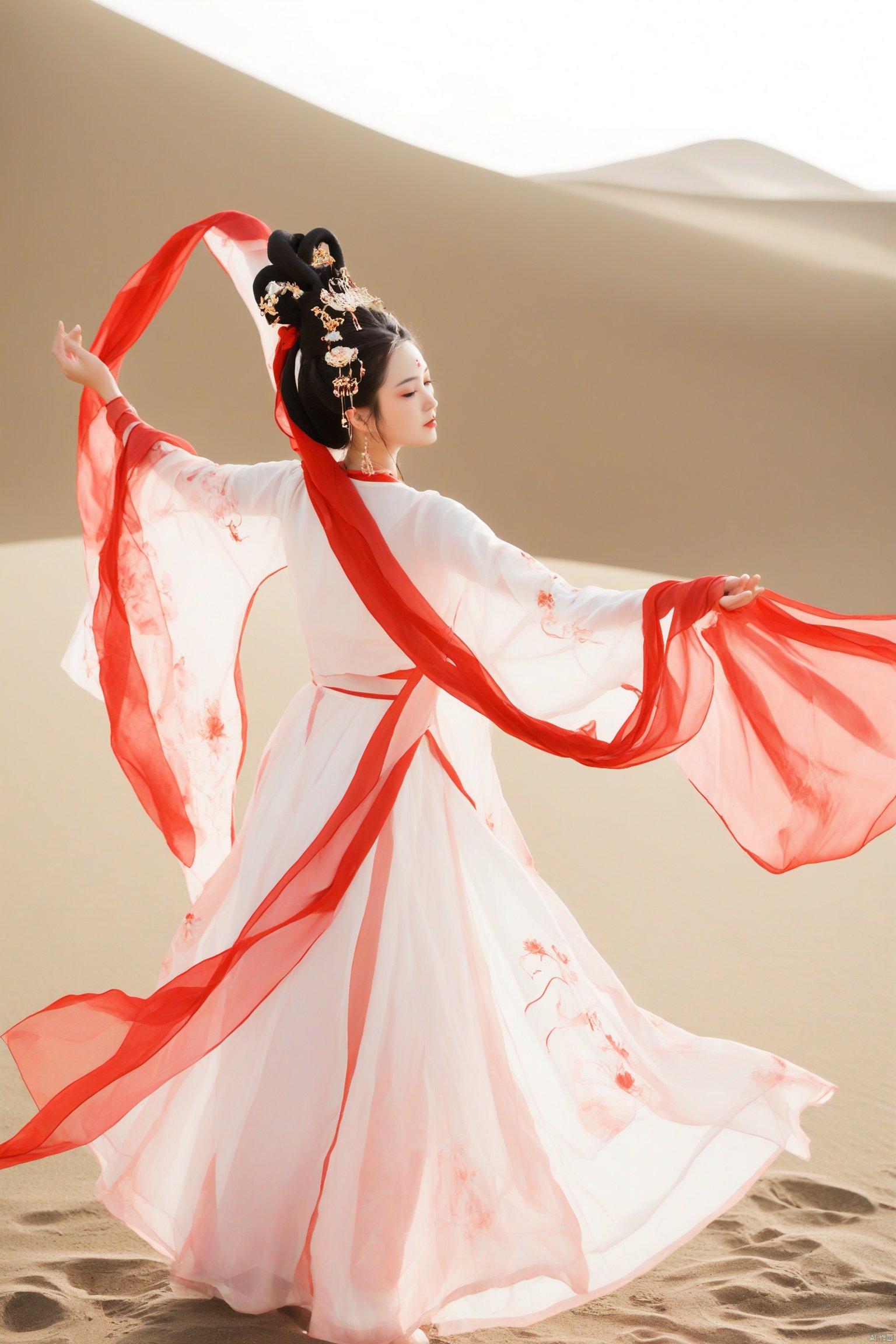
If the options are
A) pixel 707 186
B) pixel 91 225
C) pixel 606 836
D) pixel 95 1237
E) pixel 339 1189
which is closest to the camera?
pixel 339 1189

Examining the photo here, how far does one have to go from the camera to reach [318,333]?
2191 mm

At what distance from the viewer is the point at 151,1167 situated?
213cm

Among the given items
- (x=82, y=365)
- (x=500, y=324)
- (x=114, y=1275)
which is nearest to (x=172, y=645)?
(x=82, y=365)

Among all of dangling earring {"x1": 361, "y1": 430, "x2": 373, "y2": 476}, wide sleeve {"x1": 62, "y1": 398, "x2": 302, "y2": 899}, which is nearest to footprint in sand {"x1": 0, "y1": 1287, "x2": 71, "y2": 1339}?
wide sleeve {"x1": 62, "y1": 398, "x2": 302, "y2": 899}

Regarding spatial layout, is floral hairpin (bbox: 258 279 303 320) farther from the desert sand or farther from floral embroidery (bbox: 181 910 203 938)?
the desert sand

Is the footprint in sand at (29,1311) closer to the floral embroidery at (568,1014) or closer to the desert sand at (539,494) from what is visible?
the desert sand at (539,494)

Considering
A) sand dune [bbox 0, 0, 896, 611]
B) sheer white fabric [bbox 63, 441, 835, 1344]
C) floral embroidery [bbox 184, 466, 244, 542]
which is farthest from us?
sand dune [bbox 0, 0, 896, 611]

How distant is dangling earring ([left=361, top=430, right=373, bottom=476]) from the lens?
7.23ft

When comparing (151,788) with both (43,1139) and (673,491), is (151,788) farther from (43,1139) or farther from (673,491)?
(673,491)

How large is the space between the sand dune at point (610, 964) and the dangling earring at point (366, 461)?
4.68 ft

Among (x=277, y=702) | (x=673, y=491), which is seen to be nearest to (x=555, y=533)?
(x=673, y=491)

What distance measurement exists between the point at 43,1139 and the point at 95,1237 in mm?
706

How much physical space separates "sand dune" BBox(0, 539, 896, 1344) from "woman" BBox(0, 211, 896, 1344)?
26cm

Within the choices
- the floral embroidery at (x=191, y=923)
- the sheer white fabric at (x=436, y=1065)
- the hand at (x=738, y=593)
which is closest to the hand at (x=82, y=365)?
the sheer white fabric at (x=436, y=1065)
